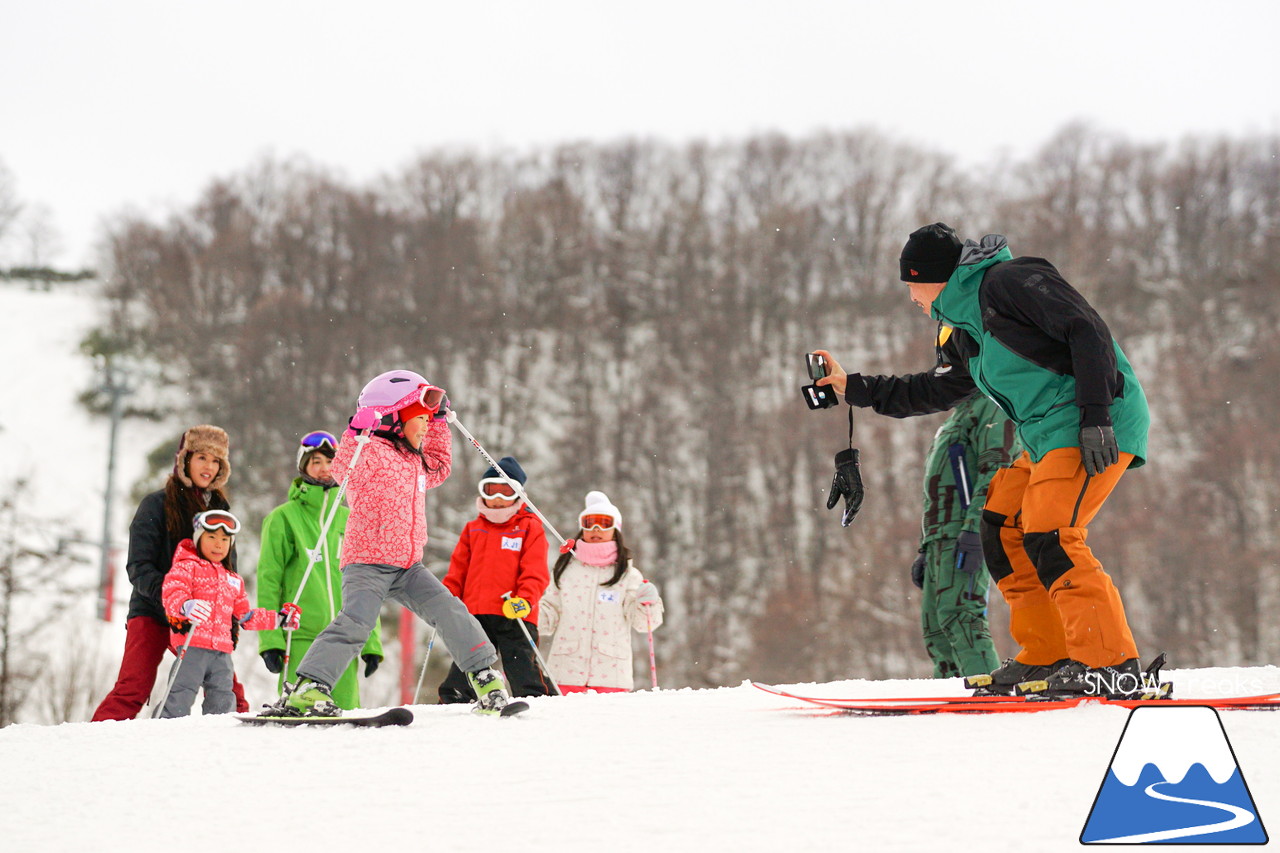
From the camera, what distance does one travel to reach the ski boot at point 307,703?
4066 mm

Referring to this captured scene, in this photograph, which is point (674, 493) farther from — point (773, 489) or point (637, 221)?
point (637, 221)

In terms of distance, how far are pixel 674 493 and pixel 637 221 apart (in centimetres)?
820

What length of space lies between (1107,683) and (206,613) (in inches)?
142

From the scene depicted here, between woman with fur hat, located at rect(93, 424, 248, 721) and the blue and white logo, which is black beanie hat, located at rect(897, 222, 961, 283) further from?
woman with fur hat, located at rect(93, 424, 248, 721)

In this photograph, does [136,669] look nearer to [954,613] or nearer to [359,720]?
[359,720]

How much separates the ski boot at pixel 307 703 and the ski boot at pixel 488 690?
1.60ft

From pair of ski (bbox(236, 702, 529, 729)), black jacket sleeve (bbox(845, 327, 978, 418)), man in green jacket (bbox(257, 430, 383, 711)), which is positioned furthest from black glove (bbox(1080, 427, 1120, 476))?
man in green jacket (bbox(257, 430, 383, 711))

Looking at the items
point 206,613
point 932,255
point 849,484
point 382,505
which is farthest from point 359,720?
point 932,255

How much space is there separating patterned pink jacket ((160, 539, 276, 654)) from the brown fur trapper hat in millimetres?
351

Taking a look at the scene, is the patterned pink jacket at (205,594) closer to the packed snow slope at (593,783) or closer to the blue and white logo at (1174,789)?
the packed snow slope at (593,783)

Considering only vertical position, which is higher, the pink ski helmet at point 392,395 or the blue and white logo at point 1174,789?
the pink ski helmet at point 392,395

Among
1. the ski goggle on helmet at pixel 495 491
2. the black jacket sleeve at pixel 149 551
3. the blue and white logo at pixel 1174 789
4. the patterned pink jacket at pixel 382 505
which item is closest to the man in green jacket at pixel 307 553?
the black jacket sleeve at pixel 149 551

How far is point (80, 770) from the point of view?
3.11 m

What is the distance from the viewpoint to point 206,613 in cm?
523
